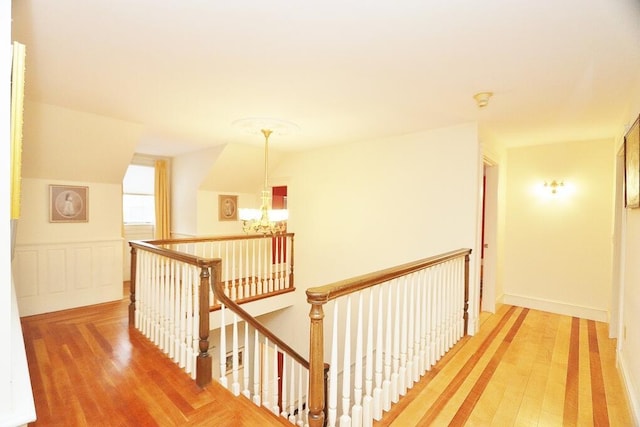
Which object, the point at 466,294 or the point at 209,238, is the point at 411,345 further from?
the point at 209,238

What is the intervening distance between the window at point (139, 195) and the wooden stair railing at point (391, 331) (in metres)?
5.34

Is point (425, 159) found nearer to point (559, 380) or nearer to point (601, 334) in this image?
point (559, 380)

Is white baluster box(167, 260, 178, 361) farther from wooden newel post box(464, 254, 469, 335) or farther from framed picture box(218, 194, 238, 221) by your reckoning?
framed picture box(218, 194, 238, 221)

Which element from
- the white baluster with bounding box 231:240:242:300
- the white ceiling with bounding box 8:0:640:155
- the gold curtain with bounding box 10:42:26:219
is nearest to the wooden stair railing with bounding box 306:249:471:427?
the gold curtain with bounding box 10:42:26:219

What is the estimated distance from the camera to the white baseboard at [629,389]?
80.3 inches

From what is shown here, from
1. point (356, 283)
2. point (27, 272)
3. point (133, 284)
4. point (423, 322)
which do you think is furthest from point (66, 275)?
point (423, 322)

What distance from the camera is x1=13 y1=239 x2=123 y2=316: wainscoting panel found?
3865 millimetres

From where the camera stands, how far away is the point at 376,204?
4.56m

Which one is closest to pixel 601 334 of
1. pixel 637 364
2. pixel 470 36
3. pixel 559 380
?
pixel 559 380

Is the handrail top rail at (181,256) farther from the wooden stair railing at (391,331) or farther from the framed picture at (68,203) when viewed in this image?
the framed picture at (68,203)

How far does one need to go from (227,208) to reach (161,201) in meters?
1.31

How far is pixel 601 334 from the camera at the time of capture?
3.65m

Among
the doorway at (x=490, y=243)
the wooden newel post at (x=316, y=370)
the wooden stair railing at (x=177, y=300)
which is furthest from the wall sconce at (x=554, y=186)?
the wooden stair railing at (x=177, y=300)

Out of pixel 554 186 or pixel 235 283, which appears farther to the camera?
pixel 235 283
